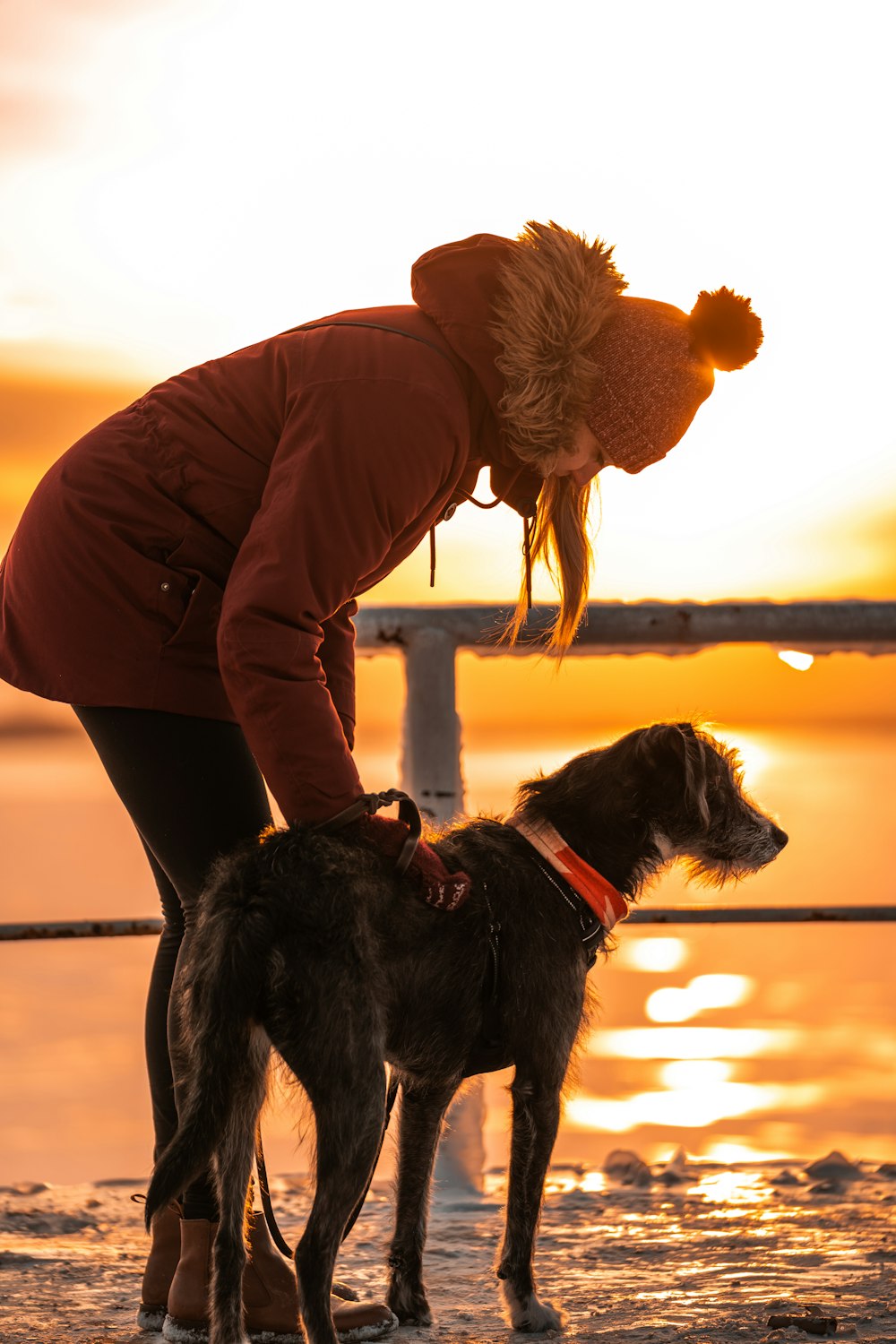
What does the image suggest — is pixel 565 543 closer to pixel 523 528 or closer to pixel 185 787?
pixel 523 528

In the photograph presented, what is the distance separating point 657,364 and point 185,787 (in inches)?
52.8

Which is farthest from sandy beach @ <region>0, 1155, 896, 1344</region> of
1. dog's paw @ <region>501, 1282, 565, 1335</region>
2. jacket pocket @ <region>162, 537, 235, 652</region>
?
jacket pocket @ <region>162, 537, 235, 652</region>

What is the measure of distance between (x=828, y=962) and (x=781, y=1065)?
3059 mm

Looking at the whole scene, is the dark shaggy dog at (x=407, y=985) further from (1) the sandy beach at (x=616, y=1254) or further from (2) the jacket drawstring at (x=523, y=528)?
(2) the jacket drawstring at (x=523, y=528)

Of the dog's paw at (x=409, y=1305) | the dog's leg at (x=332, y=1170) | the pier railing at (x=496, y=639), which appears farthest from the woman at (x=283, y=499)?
the pier railing at (x=496, y=639)

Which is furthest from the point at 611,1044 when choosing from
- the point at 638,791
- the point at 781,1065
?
the point at 638,791

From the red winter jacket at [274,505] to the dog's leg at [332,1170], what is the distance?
20.3 inches

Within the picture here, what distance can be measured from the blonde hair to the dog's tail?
3.43 ft

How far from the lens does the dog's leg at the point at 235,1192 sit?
10.4 feet

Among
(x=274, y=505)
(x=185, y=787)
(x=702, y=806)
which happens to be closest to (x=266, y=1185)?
(x=185, y=787)

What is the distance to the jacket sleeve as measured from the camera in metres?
3.08

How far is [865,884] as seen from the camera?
13.1 meters

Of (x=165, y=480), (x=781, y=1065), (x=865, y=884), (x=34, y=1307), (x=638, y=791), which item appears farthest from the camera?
(x=865, y=884)

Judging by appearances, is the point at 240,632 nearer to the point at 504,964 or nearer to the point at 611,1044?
the point at 504,964
